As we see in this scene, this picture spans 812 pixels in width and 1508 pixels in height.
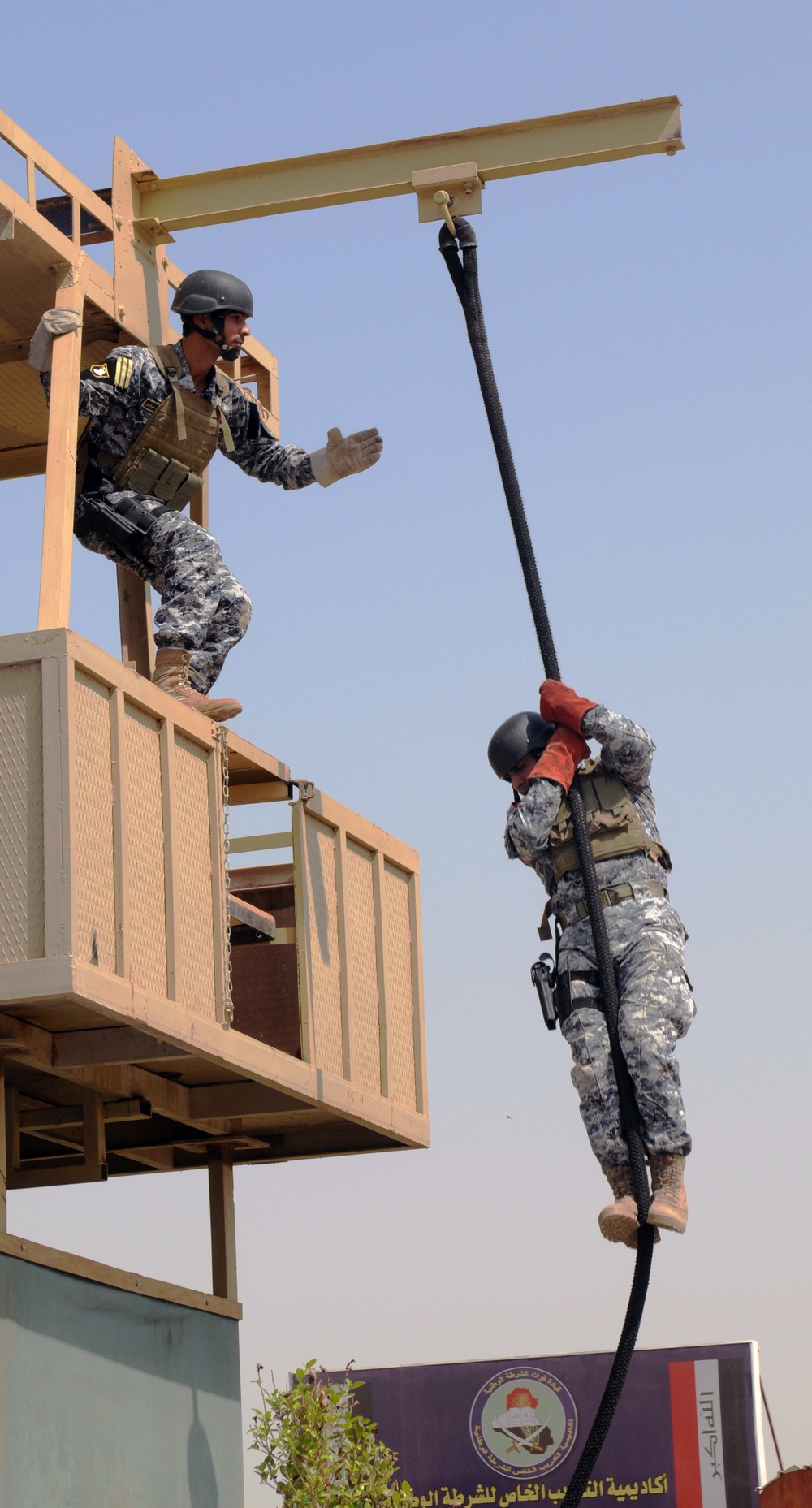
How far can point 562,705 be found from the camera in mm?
11055

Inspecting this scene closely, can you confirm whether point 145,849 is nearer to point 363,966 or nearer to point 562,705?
point 562,705

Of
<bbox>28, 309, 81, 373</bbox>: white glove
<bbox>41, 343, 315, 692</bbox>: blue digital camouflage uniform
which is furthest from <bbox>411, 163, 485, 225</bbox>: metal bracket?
<bbox>28, 309, 81, 373</bbox>: white glove

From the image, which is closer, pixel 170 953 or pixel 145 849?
pixel 145 849

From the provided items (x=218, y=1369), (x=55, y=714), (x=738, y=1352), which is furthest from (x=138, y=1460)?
(x=738, y=1352)

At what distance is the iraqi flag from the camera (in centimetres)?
3114

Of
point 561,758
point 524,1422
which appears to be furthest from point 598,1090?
point 524,1422

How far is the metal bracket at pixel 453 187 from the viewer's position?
12.4 metres

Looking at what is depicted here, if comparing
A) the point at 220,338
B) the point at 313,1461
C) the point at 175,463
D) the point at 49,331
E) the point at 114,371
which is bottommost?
the point at 313,1461

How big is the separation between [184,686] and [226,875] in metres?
1.05

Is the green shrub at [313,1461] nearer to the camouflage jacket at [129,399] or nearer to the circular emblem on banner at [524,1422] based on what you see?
the camouflage jacket at [129,399]

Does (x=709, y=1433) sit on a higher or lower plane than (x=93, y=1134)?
lower

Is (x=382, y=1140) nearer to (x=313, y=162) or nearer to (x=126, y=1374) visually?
(x=126, y=1374)

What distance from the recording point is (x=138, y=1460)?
12.0m

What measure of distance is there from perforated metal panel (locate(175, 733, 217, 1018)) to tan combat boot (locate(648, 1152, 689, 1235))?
2.37 metres
